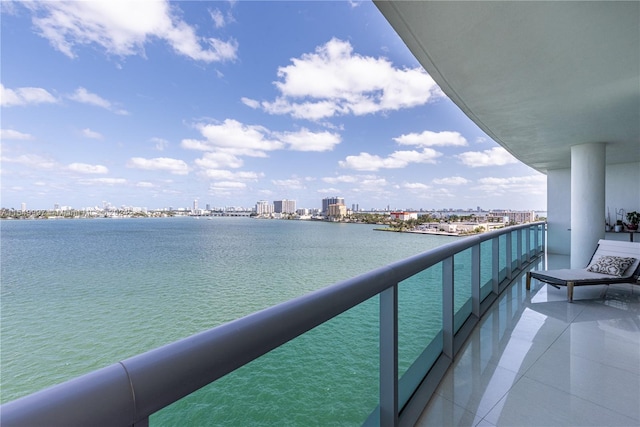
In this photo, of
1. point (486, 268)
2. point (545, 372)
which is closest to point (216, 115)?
point (486, 268)

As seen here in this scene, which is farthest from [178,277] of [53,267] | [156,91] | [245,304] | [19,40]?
[156,91]

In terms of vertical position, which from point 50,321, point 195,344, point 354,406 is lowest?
point 50,321

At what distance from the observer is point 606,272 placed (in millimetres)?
4918

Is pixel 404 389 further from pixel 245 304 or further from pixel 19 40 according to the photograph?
pixel 19 40

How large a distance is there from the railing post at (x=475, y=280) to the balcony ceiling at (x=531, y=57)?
2.09m

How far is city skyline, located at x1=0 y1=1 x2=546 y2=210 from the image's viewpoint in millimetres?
32406

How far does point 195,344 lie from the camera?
691 millimetres

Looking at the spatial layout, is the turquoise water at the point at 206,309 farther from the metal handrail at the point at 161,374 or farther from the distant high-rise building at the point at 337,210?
the distant high-rise building at the point at 337,210

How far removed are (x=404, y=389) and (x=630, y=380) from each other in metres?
1.98

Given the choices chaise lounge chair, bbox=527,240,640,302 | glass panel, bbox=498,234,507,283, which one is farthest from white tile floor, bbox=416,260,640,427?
glass panel, bbox=498,234,507,283

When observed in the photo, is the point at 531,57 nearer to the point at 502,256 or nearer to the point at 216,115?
the point at 502,256

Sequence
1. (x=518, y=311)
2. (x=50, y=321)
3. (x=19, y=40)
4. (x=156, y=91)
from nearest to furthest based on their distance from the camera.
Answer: (x=518, y=311) → (x=50, y=321) → (x=19, y=40) → (x=156, y=91)

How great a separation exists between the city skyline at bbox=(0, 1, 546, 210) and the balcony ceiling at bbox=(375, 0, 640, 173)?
19.0m

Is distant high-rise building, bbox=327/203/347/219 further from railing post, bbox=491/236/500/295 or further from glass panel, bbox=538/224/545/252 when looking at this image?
railing post, bbox=491/236/500/295
